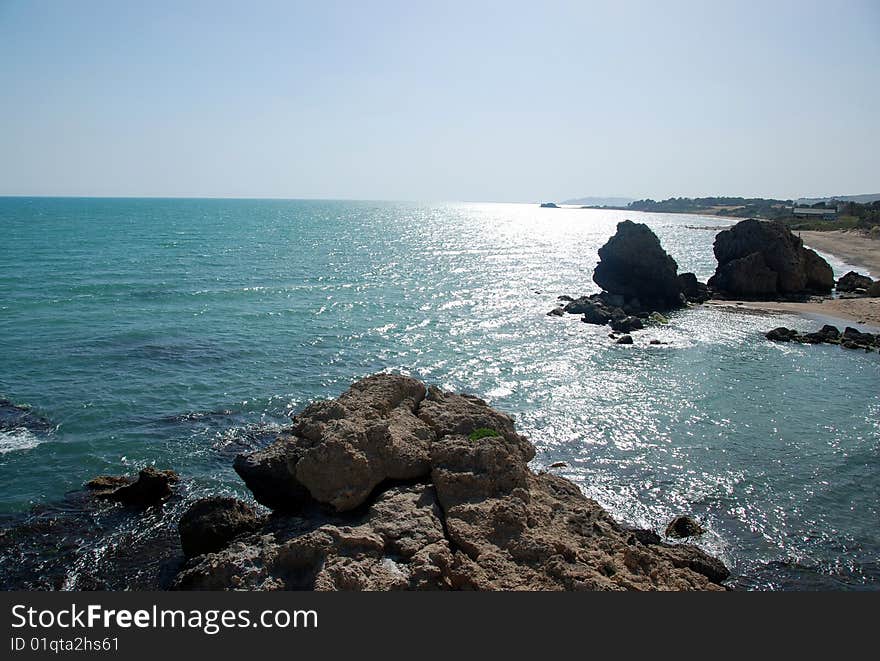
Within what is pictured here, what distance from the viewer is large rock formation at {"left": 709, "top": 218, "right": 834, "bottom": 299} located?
189 ft

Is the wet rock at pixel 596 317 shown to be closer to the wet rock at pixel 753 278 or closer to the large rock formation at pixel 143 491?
the wet rock at pixel 753 278

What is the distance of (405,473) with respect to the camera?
1324 cm

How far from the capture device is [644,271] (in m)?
54.8

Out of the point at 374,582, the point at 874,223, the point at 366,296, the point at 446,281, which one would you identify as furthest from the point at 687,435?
the point at 874,223

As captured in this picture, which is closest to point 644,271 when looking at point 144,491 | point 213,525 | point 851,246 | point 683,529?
point 683,529

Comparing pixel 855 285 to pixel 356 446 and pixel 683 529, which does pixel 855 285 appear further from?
pixel 356 446

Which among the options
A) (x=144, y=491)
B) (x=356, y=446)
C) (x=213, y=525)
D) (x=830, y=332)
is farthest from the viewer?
(x=830, y=332)

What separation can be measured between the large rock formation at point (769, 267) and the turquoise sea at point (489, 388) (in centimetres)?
875

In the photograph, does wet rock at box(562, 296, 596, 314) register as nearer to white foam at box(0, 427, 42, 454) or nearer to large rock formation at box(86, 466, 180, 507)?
large rock formation at box(86, 466, 180, 507)

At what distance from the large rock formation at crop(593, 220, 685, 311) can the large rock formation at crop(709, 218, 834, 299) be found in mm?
7887

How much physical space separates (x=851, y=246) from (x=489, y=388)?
95.5 m

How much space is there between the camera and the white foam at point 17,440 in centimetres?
2108

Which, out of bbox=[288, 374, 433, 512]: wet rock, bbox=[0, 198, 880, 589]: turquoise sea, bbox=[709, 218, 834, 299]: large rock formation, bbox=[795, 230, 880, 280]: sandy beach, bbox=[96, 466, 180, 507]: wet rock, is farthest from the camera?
bbox=[795, 230, 880, 280]: sandy beach

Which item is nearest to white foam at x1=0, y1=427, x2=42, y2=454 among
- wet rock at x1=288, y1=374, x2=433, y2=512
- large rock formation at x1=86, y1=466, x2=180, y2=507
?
large rock formation at x1=86, y1=466, x2=180, y2=507
